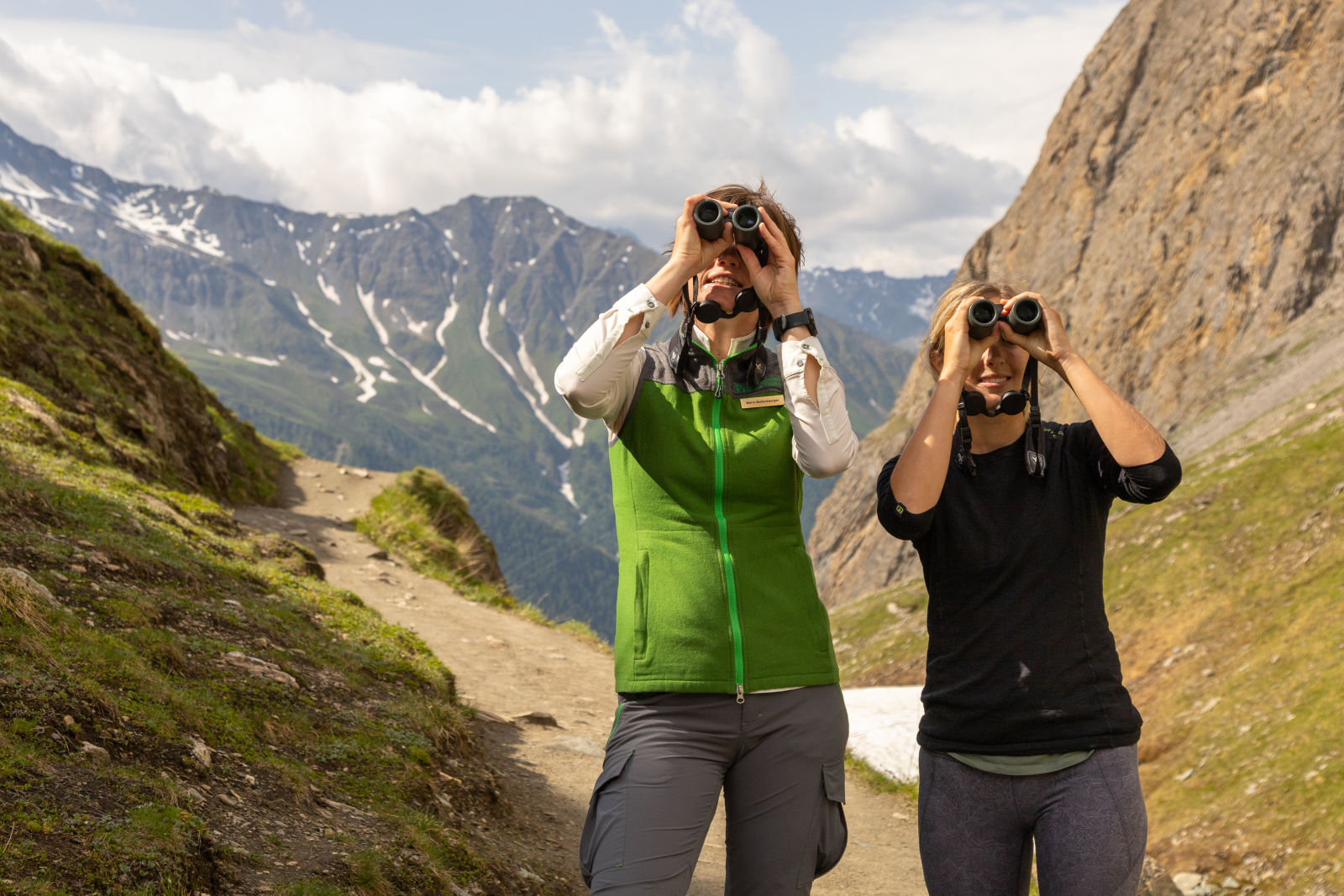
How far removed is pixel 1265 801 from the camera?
9586 millimetres

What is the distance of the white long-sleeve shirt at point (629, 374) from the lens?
3.35 metres

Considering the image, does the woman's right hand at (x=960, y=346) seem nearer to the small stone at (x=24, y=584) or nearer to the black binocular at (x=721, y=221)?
the black binocular at (x=721, y=221)

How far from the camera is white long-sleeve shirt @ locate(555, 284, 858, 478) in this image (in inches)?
132

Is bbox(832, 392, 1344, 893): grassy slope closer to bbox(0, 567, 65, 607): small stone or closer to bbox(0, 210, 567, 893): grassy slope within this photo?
bbox(0, 210, 567, 893): grassy slope

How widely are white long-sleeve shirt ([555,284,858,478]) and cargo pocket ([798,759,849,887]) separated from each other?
3.45 ft

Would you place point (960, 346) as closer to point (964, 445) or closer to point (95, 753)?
point (964, 445)

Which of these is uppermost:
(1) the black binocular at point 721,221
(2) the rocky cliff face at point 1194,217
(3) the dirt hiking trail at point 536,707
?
(2) the rocky cliff face at point 1194,217

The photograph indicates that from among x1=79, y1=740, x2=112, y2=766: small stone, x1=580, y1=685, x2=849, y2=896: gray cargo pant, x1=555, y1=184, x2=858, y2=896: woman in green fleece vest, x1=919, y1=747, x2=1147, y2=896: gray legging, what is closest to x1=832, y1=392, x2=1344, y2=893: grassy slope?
x1=919, y1=747, x2=1147, y2=896: gray legging

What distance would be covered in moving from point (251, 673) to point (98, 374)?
33.6 feet

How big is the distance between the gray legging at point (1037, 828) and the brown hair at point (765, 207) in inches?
74.5

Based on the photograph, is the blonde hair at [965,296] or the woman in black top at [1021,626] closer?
the woman in black top at [1021,626]

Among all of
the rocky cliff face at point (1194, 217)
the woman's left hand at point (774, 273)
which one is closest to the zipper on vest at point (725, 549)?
the woman's left hand at point (774, 273)

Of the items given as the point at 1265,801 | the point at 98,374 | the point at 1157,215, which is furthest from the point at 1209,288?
the point at 98,374

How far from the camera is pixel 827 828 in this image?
3367 millimetres
